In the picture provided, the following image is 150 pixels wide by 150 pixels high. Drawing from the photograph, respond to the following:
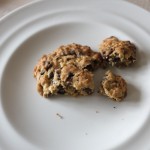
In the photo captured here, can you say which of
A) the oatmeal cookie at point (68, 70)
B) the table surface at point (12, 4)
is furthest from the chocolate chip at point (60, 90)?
the table surface at point (12, 4)

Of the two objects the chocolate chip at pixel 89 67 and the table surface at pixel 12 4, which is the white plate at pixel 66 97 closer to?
the chocolate chip at pixel 89 67

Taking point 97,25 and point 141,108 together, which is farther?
point 97,25

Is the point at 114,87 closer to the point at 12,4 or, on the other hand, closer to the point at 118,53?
the point at 118,53

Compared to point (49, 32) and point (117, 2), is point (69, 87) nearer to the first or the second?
point (49, 32)

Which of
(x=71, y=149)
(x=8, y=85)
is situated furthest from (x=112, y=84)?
(x=8, y=85)

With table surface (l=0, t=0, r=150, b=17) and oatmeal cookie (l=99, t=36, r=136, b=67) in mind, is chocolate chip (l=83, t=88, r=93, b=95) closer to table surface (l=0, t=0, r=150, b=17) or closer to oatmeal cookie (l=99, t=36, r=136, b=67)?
oatmeal cookie (l=99, t=36, r=136, b=67)
